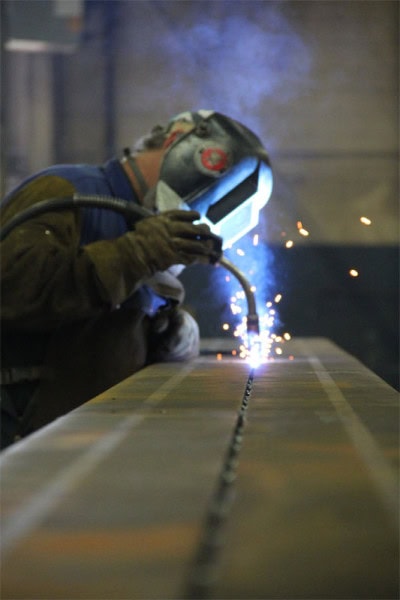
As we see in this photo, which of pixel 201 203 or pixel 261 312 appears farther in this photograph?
pixel 261 312

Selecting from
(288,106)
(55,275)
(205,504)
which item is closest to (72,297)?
(55,275)

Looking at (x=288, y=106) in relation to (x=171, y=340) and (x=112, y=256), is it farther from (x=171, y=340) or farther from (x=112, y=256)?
(x=112, y=256)

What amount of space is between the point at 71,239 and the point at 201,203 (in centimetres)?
46

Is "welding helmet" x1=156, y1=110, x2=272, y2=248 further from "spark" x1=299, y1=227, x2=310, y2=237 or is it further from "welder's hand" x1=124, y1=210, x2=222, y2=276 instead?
"spark" x1=299, y1=227, x2=310, y2=237

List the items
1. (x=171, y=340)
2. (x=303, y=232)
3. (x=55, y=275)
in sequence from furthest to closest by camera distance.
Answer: (x=303, y=232) → (x=171, y=340) → (x=55, y=275)

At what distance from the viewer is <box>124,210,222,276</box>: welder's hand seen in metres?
2.27

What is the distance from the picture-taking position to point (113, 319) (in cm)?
254

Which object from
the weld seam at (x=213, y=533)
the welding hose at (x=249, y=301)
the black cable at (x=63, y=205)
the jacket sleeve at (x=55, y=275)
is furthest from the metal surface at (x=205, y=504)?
the welding hose at (x=249, y=301)

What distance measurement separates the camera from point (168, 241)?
7.47 feet

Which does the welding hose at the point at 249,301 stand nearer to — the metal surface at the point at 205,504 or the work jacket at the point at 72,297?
the work jacket at the point at 72,297

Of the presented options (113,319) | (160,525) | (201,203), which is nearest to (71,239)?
(113,319)

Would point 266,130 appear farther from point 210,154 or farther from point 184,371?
point 184,371

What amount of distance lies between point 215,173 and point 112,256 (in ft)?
1.66

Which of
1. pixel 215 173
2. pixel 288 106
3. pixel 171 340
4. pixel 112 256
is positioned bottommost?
pixel 171 340
